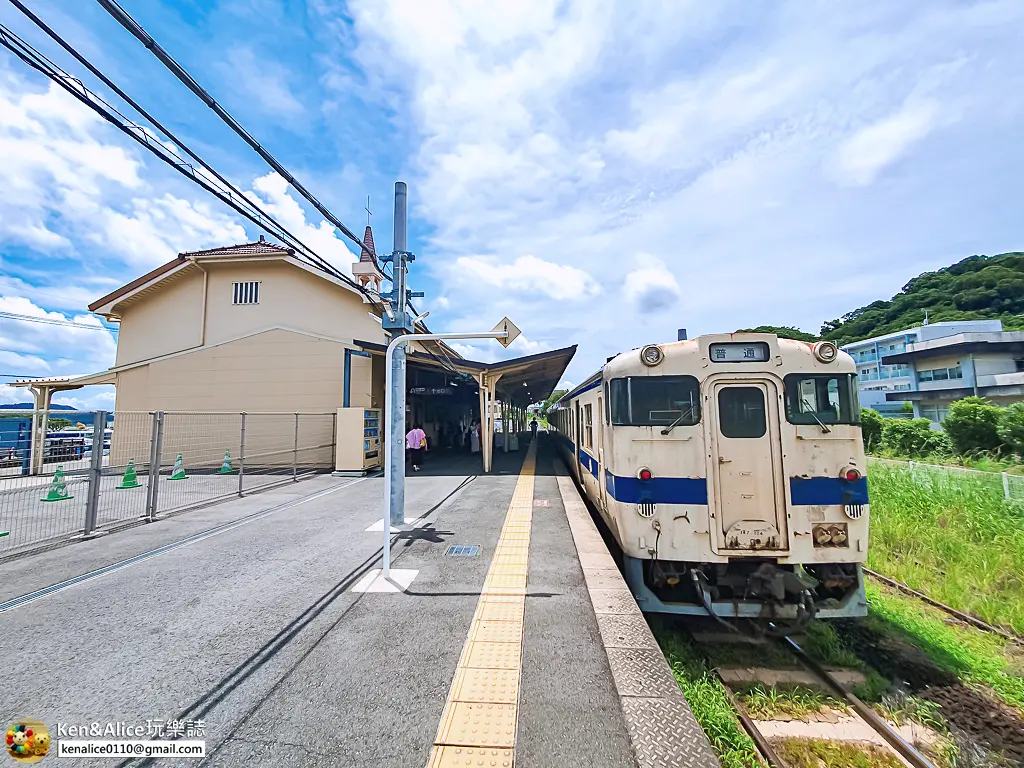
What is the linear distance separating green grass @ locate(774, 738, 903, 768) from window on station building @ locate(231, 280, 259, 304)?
17464 millimetres

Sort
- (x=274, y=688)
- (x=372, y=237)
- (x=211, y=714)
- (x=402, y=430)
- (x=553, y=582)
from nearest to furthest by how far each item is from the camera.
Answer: (x=211, y=714)
(x=274, y=688)
(x=553, y=582)
(x=402, y=430)
(x=372, y=237)

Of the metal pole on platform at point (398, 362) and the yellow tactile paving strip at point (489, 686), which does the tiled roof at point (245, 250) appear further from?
the yellow tactile paving strip at point (489, 686)

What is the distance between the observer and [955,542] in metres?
6.71

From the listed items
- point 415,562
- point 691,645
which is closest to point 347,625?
point 415,562

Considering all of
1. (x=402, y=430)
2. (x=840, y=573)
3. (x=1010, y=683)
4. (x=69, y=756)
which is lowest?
(x=1010, y=683)

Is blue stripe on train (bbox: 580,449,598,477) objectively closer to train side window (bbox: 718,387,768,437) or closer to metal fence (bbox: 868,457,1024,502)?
train side window (bbox: 718,387,768,437)

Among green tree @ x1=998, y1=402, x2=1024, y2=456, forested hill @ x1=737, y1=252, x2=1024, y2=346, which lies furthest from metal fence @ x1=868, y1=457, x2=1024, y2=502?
forested hill @ x1=737, y1=252, x2=1024, y2=346

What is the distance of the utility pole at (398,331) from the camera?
5948 millimetres

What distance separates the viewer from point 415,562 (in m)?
4.79

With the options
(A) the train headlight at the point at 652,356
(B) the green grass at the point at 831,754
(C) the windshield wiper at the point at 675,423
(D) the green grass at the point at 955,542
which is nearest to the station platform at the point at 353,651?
(B) the green grass at the point at 831,754

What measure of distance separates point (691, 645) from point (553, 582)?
5.11 feet

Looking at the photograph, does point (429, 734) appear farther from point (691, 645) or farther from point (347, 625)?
point (691, 645)

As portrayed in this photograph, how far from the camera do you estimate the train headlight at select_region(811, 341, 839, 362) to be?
13.3ft

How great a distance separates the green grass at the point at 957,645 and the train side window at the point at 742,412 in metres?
2.96
